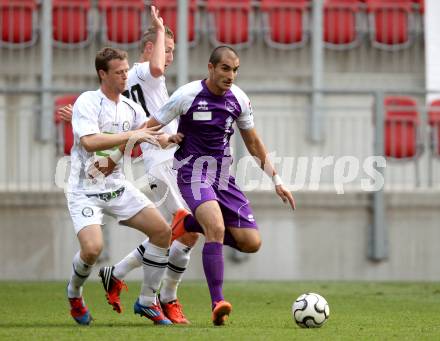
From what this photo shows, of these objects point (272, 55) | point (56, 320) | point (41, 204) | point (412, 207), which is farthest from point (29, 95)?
point (56, 320)

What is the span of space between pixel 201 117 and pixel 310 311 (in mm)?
1584

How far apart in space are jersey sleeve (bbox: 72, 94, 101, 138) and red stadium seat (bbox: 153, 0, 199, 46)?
24.5 ft

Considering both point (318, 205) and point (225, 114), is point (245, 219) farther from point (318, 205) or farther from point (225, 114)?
point (318, 205)

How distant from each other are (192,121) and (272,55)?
8.33 m

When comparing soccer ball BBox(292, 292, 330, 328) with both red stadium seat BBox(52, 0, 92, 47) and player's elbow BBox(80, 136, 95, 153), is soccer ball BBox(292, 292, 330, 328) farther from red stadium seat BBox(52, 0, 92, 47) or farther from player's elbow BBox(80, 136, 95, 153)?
red stadium seat BBox(52, 0, 92, 47)

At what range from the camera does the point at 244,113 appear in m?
8.45

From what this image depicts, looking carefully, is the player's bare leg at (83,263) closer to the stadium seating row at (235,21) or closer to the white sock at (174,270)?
the white sock at (174,270)

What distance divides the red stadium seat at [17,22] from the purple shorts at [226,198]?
8111mm

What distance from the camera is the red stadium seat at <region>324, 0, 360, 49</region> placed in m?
16.2

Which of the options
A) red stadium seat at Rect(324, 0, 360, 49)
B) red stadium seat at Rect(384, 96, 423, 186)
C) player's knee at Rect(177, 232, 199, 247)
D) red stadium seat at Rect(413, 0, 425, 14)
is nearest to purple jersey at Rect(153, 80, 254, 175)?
player's knee at Rect(177, 232, 199, 247)

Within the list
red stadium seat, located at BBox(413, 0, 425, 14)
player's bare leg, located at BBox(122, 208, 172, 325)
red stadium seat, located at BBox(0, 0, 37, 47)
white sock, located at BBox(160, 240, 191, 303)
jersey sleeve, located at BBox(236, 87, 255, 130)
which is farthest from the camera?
red stadium seat, located at BBox(413, 0, 425, 14)

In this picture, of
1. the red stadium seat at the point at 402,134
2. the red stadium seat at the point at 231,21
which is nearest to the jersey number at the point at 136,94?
the red stadium seat at the point at 402,134

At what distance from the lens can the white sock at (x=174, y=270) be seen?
8695 mm

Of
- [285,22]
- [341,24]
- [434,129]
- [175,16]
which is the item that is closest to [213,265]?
[434,129]
